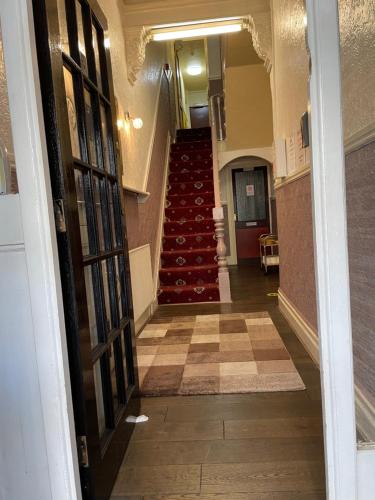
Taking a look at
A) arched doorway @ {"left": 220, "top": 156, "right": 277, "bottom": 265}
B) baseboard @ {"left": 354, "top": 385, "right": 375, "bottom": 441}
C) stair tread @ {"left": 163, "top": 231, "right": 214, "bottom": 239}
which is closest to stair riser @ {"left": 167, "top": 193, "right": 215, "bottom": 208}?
stair tread @ {"left": 163, "top": 231, "right": 214, "bottom": 239}

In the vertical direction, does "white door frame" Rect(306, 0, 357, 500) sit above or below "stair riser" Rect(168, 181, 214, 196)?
below

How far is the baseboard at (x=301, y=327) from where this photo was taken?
8.08 ft

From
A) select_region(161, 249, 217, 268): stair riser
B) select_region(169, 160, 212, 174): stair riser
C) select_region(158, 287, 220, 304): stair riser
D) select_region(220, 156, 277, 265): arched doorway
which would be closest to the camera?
select_region(158, 287, 220, 304): stair riser

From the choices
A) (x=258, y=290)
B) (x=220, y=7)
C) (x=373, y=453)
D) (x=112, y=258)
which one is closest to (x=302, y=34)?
(x=220, y=7)

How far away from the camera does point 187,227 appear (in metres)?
5.29

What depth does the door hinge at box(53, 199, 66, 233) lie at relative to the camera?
1104mm

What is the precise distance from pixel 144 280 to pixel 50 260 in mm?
2498

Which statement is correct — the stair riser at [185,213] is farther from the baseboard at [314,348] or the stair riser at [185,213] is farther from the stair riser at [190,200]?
the baseboard at [314,348]

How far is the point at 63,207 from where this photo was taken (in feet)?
3.64

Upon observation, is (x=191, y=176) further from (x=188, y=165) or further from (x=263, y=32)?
(x=263, y=32)

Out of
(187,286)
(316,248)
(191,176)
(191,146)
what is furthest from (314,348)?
(191,146)

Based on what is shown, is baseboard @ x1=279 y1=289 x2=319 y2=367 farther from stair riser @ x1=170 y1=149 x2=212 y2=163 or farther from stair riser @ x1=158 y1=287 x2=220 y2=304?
stair riser @ x1=170 y1=149 x2=212 y2=163

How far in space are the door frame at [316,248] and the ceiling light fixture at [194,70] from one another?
10.5 meters

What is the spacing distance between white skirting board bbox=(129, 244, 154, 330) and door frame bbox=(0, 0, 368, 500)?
198 cm
